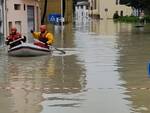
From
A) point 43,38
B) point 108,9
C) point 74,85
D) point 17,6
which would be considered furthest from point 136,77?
point 108,9

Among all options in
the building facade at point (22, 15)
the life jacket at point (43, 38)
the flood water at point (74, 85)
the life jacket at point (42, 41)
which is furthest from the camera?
the building facade at point (22, 15)

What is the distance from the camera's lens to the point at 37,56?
24219 millimetres

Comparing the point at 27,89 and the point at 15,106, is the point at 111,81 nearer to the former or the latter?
the point at 27,89

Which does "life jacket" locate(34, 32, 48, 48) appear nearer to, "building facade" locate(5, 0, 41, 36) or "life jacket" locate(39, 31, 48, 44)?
"life jacket" locate(39, 31, 48, 44)

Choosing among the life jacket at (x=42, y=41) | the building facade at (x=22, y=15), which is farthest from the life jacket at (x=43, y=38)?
the building facade at (x=22, y=15)

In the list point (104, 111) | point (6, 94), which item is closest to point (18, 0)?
point (6, 94)

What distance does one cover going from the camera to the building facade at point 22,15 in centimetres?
3738

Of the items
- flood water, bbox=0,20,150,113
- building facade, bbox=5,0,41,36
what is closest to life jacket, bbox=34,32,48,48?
flood water, bbox=0,20,150,113

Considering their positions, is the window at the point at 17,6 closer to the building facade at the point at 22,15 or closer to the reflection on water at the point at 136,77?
the building facade at the point at 22,15

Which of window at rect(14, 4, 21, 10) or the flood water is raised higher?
window at rect(14, 4, 21, 10)

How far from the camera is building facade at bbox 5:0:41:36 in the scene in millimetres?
37375

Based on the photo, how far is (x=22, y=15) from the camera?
4244 centimetres

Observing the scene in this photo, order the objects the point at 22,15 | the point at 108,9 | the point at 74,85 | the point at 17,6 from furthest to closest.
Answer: the point at 108,9 < the point at 22,15 < the point at 17,6 < the point at 74,85

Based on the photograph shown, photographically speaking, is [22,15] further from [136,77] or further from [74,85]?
[74,85]
